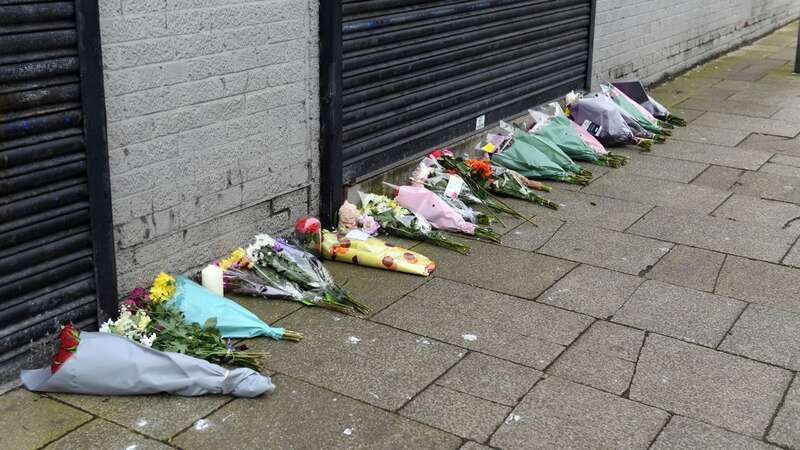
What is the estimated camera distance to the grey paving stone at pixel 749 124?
9367 millimetres

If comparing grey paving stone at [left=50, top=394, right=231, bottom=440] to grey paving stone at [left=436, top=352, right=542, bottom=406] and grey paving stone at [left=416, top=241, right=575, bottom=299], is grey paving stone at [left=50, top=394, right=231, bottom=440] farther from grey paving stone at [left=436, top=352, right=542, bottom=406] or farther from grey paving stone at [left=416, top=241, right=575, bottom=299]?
grey paving stone at [left=416, top=241, right=575, bottom=299]

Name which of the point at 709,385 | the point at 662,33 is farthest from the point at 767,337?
the point at 662,33

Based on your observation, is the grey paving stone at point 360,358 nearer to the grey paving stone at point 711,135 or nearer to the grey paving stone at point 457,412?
the grey paving stone at point 457,412

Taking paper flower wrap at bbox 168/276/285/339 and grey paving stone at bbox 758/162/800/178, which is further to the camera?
grey paving stone at bbox 758/162/800/178

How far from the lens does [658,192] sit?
735 centimetres

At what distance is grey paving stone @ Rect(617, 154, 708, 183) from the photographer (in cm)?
778

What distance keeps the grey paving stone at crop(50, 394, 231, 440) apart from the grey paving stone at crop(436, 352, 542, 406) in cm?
106

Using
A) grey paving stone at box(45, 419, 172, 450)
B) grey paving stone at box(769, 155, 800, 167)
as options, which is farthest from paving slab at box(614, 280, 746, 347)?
grey paving stone at box(769, 155, 800, 167)

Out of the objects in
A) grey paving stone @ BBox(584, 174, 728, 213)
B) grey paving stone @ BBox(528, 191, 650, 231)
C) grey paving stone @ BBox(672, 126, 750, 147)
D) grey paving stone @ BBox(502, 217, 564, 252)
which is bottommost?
grey paving stone @ BBox(502, 217, 564, 252)

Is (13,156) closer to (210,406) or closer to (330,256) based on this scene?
Result: (210,406)

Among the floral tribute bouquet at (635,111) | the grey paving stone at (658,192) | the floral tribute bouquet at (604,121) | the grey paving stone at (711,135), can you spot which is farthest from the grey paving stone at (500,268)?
the grey paving stone at (711,135)

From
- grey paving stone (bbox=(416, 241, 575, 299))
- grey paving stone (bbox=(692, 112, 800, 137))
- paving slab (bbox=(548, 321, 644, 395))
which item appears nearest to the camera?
paving slab (bbox=(548, 321, 644, 395))

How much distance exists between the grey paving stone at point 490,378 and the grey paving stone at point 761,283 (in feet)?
5.54

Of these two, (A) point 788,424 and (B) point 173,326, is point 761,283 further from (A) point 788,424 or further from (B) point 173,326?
(B) point 173,326
